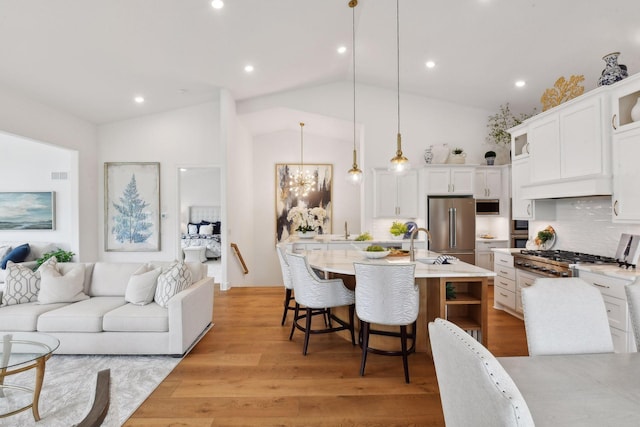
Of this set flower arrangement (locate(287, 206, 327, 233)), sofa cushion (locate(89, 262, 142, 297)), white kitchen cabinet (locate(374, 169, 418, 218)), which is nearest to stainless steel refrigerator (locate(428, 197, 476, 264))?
white kitchen cabinet (locate(374, 169, 418, 218))

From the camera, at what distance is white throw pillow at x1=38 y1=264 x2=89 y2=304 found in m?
3.36

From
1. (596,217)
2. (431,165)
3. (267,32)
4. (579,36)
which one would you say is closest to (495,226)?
(431,165)

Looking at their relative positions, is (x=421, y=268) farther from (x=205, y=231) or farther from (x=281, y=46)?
(x=205, y=231)

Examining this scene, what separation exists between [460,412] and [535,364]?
0.62 meters

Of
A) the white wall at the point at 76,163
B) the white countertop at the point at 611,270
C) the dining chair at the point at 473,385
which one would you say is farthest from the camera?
the white wall at the point at 76,163

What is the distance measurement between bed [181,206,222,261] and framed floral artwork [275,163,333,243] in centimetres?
216

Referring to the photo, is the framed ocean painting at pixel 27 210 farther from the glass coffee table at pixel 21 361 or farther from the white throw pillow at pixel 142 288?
the glass coffee table at pixel 21 361

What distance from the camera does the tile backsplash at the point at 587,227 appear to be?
3516mm

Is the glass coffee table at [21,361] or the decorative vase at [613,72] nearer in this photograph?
→ the glass coffee table at [21,361]

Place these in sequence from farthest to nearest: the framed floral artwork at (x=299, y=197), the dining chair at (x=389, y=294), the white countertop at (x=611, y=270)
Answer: the framed floral artwork at (x=299, y=197) → the white countertop at (x=611, y=270) → the dining chair at (x=389, y=294)

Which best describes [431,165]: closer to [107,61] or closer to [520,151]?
[520,151]

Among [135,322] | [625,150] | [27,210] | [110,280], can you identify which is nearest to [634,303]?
[625,150]

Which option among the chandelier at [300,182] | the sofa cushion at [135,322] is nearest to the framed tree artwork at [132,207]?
the chandelier at [300,182]

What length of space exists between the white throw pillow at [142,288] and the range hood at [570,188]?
4335 millimetres
